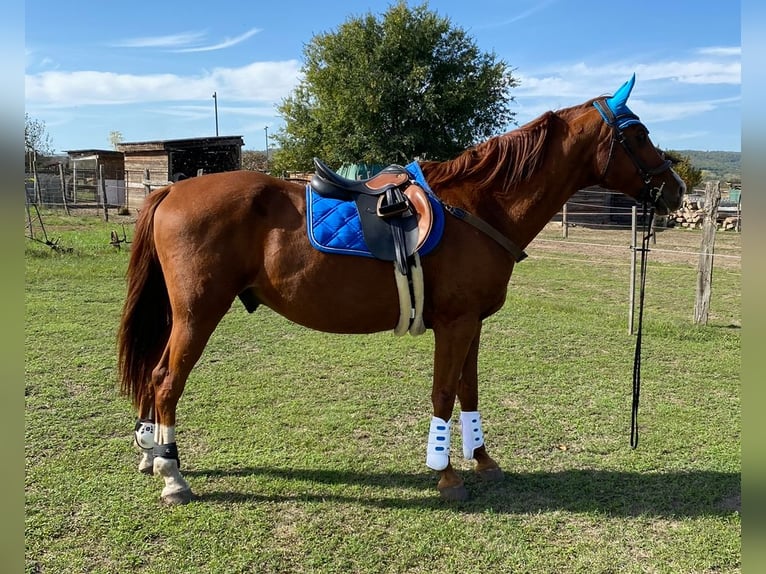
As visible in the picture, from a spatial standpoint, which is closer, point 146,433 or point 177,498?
point 177,498

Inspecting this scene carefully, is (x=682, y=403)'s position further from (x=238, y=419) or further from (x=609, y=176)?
(x=238, y=419)

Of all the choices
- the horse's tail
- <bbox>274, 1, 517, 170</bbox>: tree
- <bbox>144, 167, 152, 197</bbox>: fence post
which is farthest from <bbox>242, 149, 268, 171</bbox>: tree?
the horse's tail

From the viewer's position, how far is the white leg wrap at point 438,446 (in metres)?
3.10

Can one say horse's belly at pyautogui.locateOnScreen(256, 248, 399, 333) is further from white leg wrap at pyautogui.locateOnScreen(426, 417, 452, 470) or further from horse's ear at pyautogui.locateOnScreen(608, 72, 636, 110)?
horse's ear at pyautogui.locateOnScreen(608, 72, 636, 110)

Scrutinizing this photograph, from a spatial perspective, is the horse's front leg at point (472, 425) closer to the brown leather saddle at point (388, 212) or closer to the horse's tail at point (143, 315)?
the brown leather saddle at point (388, 212)

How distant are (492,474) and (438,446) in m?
0.51

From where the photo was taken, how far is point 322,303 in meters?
3.08

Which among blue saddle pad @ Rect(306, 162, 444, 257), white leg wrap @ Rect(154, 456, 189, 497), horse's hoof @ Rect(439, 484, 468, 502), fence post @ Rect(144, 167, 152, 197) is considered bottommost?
horse's hoof @ Rect(439, 484, 468, 502)

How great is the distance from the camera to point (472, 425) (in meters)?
3.38

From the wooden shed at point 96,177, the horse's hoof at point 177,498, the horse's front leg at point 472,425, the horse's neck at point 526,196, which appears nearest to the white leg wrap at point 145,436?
the horse's hoof at point 177,498

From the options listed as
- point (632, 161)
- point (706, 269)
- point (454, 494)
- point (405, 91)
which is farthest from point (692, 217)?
point (454, 494)

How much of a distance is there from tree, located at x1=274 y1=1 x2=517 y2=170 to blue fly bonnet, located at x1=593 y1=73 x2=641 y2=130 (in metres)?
22.4

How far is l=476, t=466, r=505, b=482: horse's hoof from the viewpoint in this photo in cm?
335

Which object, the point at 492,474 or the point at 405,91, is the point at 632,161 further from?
the point at 405,91
